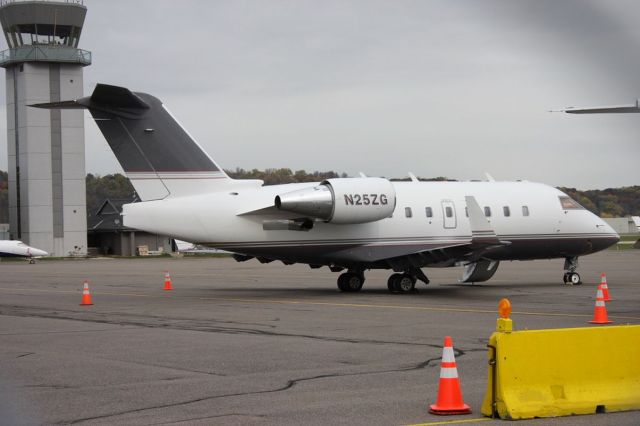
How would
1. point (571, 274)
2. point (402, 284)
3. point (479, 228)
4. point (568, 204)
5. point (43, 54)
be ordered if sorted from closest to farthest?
1. point (479, 228)
2. point (402, 284)
3. point (568, 204)
4. point (571, 274)
5. point (43, 54)

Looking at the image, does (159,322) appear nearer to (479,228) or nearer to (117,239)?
(479,228)

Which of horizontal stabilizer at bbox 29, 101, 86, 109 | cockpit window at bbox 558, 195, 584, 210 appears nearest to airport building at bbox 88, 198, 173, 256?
cockpit window at bbox 558, 195, 584, 210

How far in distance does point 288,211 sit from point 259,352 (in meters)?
10.4

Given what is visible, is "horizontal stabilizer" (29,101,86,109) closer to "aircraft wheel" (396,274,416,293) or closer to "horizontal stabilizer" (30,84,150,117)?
"horizontal stabilizer" (30,84,150,117)

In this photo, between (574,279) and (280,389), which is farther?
(574,279)

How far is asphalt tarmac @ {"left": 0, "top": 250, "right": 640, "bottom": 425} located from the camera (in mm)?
9328

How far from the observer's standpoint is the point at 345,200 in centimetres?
2400

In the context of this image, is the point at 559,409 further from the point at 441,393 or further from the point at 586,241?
the point at 586,241

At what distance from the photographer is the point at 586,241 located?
2886 cm

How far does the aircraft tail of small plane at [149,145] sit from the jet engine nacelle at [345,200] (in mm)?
2506

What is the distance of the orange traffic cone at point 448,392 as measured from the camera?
895cm

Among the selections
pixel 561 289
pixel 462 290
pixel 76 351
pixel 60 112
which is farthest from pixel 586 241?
pixel 60 112

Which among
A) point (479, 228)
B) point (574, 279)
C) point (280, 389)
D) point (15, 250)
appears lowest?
point (280, 389)

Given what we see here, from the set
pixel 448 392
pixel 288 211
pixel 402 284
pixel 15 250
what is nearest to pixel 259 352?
pixel 448 392
